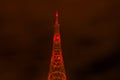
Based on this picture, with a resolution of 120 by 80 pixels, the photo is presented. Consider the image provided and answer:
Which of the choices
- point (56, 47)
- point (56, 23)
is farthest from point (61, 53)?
point (56, 23)

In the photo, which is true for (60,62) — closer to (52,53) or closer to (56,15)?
(52,53)

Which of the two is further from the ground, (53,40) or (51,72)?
(53,40)

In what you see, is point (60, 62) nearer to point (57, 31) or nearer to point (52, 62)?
point (52, 62)

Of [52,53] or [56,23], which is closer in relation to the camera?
[56,23]

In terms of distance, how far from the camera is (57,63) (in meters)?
75.0

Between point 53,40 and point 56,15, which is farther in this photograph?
point 53,40

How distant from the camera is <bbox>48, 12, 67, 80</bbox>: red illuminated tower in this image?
74.1 metres

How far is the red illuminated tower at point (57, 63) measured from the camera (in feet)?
243

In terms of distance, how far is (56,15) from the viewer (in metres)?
69.4

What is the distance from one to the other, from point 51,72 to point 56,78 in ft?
5.03

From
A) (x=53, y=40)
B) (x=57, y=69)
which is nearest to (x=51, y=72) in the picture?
(x=57, y=69)

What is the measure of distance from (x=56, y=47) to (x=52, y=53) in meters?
1.69

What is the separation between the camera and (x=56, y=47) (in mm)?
75938

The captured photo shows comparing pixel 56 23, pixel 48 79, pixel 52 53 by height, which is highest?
pixel 56 23
